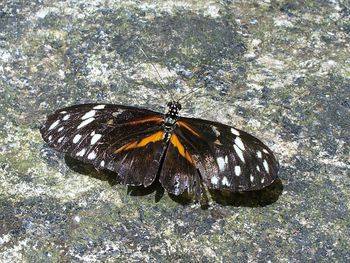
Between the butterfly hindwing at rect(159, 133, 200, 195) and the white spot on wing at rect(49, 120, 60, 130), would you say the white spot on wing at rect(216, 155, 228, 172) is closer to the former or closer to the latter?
the butterfly hindwing at rect(159, 133, 200, 195)

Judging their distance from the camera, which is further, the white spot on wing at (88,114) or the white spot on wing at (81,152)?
the white spot on wing at (88,114)

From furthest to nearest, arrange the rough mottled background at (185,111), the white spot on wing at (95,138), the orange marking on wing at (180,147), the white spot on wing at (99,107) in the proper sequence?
the white spot on wing at (99,107), the white spot on wing at (95,138), the orange marking on wing at (180,147), the rough mottled background at (185,111)

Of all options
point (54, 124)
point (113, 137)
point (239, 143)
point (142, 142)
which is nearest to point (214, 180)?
point (239, 143)


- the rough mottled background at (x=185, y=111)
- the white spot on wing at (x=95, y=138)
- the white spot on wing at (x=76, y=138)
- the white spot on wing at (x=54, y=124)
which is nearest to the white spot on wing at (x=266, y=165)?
the rough mottled background at (x=185, y=111)

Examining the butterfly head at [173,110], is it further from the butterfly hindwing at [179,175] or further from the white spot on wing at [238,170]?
the white spot on wing at [238,170]

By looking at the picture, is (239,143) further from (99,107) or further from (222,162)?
(99,107)

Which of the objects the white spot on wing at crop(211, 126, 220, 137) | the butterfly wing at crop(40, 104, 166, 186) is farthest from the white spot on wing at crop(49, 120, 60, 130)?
the white spot on wing at crop(211, 126, 220, 137)
